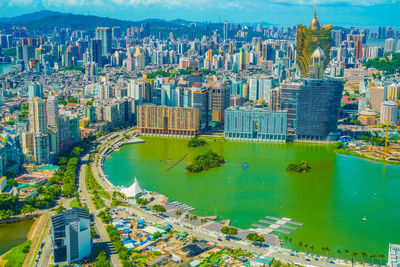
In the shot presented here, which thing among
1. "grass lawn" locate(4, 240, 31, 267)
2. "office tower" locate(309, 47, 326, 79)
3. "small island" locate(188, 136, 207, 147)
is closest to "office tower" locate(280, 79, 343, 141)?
"office tower" locate(309, 47, 326, 79)

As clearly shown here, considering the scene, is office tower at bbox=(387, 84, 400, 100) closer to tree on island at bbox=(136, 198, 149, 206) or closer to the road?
the road

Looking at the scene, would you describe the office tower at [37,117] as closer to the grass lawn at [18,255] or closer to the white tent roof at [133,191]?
the white tent roof at [133,191]

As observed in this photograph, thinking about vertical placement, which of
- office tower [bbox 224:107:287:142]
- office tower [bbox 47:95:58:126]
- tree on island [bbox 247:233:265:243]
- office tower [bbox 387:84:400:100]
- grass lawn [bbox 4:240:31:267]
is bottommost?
grass lawn [bbox 4:240:31:267]

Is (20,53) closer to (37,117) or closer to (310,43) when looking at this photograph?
(310,43)

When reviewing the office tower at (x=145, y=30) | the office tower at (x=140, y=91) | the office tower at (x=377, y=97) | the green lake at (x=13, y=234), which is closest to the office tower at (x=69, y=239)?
the green lake at (x=13, y=234)

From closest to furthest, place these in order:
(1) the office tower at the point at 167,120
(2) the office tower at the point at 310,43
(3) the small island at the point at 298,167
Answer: (3) the small island at the point at 298,167 → (1) the office tower at the point at 167,120 → (2) the office tower at the point at 310,43

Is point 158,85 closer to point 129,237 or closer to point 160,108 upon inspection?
point 160,108

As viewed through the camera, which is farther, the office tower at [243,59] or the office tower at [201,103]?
the office tower at [243,59]
